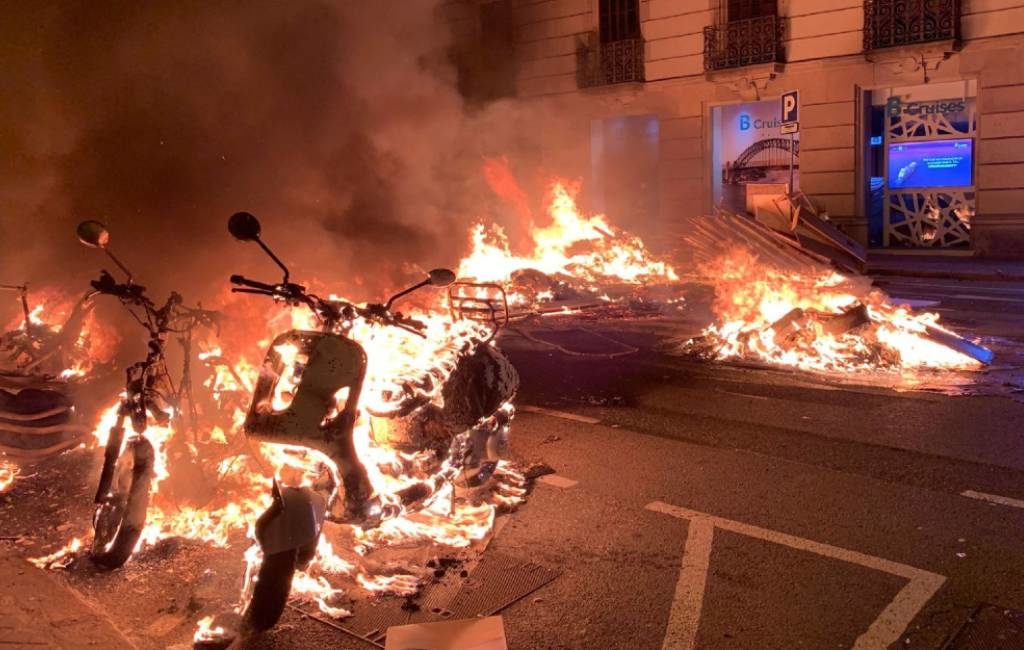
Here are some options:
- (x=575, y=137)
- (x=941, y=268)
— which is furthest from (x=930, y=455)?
(x=575, y=137)

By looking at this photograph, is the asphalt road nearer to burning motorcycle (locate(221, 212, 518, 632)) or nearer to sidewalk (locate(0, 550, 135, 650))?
sidewalk (locate(0, 550, 135, 650))

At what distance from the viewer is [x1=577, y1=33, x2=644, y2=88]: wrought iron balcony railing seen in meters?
21.4

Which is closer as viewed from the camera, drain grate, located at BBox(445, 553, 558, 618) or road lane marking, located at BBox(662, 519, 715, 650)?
road lane marking, located at BBox(662, 519, 715, 650)

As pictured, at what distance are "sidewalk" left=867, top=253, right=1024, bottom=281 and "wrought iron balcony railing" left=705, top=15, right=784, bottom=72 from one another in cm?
497

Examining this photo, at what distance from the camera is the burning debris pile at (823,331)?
7969mm

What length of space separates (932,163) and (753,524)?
647 inches

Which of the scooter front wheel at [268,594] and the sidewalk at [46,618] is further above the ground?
the scooter front wheel at [268,594]

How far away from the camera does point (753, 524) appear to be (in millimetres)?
4273

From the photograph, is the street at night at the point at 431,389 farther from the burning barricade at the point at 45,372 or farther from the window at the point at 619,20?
the window at the point at 619,20

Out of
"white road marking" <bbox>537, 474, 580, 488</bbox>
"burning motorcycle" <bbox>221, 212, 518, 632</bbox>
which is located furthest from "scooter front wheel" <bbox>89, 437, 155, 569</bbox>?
"white road marking" <bbox>537, 474, 580, 488</bbox>

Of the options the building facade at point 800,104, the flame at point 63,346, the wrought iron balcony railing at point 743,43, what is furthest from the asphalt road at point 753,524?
the wrought iron balcony railing at point 743,43

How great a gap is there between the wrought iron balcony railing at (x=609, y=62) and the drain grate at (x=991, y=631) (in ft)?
63.9

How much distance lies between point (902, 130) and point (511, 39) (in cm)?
1030

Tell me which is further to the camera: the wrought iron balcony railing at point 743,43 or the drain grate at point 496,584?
the wrought iron balcony railing at point 743,43
